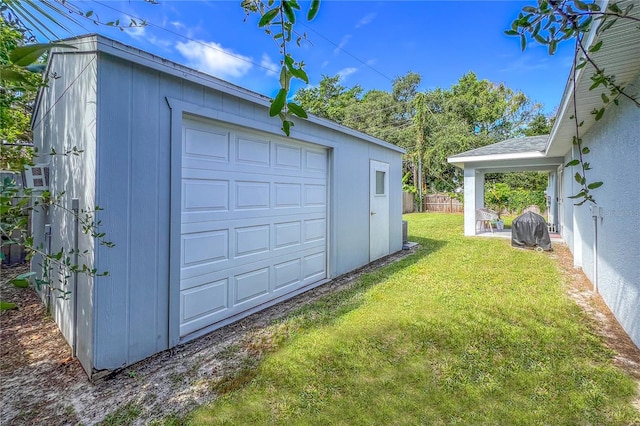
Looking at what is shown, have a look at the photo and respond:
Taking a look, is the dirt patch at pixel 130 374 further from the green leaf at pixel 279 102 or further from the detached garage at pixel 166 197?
the green leaf at pixel 279 102

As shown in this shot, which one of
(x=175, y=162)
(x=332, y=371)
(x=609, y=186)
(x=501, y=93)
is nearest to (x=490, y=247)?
(x=609, y=186)

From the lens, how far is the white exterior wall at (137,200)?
2562mm

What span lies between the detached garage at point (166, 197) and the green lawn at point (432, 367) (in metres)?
0.87

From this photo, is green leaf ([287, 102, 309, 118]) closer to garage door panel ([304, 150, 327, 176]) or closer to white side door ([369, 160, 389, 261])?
garage door panel ([304, 150, 327, 176])

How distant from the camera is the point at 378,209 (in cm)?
681

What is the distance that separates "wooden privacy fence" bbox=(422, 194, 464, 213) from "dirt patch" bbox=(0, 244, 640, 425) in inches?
634

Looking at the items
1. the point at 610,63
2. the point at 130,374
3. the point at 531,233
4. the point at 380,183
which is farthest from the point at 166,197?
the point at 531,233

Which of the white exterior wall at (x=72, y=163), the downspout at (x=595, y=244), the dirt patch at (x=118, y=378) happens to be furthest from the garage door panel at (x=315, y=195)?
the downspout at (x=595, y=244)

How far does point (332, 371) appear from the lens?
2635 millimetres

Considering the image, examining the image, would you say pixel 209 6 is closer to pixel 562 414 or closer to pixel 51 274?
pixel 51 274

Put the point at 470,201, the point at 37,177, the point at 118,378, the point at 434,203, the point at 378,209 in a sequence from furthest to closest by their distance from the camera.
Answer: the point at 434,203 → the point at 470,201 → the point at 378,209 → the point at 37,177 → the point at 118,378

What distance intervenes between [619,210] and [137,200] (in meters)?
4.97

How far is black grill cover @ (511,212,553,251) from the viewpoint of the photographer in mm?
7777

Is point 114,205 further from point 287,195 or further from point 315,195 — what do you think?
point 315,195
